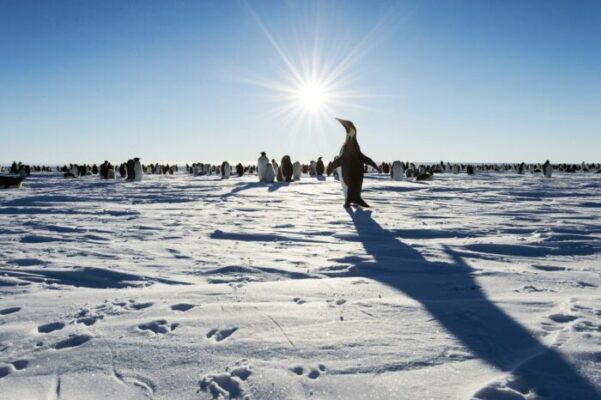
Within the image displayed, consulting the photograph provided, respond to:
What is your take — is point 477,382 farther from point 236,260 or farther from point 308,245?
point 308,245

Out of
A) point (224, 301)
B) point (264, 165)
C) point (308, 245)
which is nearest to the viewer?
point (224, 301)

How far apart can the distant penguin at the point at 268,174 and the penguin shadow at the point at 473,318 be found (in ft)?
68.5

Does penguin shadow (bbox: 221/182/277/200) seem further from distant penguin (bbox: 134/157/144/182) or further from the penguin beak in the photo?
distant penguin (bbox: 134/157/144/182)

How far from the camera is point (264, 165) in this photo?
1070 inches

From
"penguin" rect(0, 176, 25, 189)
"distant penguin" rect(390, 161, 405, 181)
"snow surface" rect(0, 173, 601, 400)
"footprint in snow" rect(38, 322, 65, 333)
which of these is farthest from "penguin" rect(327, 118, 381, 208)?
"distant penguin" rect(390, 161, 405, 181)

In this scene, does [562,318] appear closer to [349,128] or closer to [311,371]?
[311,371]

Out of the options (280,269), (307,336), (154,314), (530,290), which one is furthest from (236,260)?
(530,290)

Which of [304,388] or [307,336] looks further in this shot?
[307,336]

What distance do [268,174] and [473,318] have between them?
2384 cm

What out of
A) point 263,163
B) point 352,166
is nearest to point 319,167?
point 263,163

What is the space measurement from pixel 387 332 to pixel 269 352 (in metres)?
0.83

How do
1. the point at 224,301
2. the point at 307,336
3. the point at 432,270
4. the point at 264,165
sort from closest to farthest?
the point at 307,336
the point at 224,301
the point at 432,270
the point at 264,165

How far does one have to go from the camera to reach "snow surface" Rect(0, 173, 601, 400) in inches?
96.1

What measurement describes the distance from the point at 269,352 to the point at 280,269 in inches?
88.2
